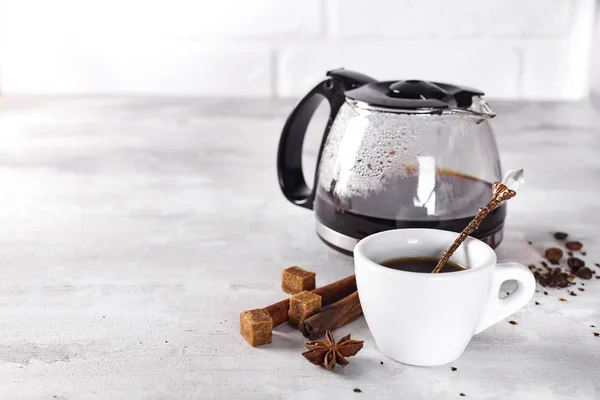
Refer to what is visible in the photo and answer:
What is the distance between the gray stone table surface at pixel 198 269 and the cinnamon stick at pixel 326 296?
0.02 m

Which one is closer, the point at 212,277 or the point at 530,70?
the point at 212,277

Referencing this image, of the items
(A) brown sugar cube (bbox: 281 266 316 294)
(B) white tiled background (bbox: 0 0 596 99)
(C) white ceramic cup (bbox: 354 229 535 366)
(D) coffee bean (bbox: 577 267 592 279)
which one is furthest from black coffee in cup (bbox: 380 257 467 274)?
(B) white tiled background (bbox: 0 0 596 99)

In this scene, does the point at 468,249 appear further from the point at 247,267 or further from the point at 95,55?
the point at 95,55

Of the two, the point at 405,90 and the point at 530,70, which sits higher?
the point at 405,90

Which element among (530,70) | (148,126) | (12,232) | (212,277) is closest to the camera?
(212,277)

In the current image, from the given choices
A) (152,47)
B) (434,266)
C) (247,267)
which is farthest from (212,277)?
(152,47)

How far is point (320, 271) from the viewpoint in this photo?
928mm

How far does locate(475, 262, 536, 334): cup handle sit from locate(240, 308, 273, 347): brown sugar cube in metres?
0.20

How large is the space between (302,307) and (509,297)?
0.20 m

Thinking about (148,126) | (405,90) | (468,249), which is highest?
(405,90)

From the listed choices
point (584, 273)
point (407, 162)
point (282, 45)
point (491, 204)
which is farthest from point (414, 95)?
point (282, 45)

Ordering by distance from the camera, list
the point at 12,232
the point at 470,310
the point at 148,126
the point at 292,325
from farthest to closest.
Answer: the point at 148,126, the point at 12,232, the point at 292,325, the point at 470,310

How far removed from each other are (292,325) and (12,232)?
0.48 m

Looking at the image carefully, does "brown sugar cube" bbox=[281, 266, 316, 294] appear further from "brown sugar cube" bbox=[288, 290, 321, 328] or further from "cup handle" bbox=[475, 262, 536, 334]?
"cup handle" bbox=[475, 262, 536, 334]
